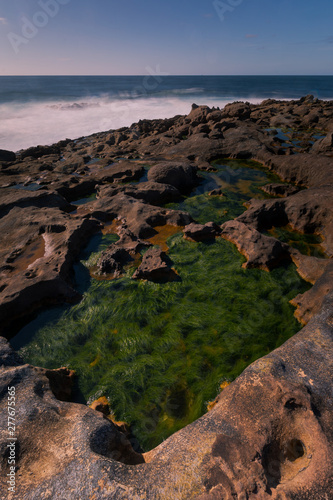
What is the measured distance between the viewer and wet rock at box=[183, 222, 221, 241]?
8664 millimetres

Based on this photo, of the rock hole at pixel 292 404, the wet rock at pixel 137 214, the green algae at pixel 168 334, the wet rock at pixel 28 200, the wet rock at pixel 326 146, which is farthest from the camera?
the wet rock at pixel 326 146

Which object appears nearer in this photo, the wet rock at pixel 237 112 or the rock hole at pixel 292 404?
the rock hole at pixel 292 404

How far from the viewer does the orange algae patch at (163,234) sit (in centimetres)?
882

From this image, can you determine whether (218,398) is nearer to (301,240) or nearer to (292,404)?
(292,404)

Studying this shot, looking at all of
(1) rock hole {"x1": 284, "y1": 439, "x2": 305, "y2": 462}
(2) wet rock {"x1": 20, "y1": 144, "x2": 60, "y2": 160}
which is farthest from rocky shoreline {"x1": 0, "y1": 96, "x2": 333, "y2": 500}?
(2) wet rock {"x1": 20, "y1": 144, "x2": 60, "y2": 160}

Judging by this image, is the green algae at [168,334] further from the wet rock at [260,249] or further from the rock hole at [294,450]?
the rock hole at [294,450]

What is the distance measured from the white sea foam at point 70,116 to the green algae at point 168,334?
29.8 meters

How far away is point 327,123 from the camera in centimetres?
2352

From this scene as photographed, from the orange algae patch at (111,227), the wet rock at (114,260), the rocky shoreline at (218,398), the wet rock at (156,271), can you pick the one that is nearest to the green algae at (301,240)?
the rocky shoreline at (218,398)

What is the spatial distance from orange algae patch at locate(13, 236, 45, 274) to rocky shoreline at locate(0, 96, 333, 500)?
43mm

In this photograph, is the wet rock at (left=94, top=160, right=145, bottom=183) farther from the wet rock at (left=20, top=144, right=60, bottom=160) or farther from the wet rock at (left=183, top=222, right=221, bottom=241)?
the wet rock at (left=20, top=144, right=60, bottom=160)

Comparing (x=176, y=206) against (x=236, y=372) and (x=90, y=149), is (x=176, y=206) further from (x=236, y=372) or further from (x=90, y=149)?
(x=90, y=149)

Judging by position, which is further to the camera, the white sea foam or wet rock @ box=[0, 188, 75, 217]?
the white sea foam

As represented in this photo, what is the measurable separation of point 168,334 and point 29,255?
550cm
